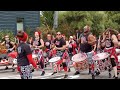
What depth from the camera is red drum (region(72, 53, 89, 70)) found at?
11.9 metres

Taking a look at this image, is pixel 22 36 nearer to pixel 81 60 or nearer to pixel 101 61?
pixel 81 60

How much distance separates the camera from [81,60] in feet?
39.1

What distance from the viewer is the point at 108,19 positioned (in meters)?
34.5

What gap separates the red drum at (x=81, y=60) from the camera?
1190 centimetres

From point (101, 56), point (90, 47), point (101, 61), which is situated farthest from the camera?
point (90, 47)

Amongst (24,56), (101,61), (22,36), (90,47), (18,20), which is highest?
(18,20)

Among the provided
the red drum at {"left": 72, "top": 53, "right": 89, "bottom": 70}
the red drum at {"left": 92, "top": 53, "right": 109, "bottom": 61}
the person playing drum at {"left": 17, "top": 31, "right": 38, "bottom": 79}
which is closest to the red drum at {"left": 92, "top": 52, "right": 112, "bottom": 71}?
the red drum at {"left": 92, "top": 53, "right": 109, "bottom": 61}

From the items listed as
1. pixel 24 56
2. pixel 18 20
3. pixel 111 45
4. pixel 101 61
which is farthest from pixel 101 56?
pixel 18 20

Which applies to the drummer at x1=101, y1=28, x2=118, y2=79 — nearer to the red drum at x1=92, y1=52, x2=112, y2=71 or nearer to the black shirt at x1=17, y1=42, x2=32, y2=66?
the red drum at x1=92, y1=52, x2=112, y2=71
